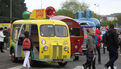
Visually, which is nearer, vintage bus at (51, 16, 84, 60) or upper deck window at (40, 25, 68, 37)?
upper deck window at (40, 25, 68, 37)

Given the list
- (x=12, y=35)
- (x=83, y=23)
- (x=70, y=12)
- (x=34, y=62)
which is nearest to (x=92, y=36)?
(x=34, y=62)

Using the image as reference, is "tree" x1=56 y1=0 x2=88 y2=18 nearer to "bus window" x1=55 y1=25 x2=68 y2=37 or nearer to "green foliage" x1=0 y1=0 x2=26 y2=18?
"green foliage" x1=0 y1=0 x2=26 y2=18

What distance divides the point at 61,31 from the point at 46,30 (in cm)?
79

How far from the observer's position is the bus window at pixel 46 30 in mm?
13820

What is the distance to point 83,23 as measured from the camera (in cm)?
2217

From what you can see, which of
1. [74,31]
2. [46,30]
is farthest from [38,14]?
[74,31]

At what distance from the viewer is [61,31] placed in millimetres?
14320

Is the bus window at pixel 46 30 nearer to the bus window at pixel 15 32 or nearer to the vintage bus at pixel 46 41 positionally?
the vintage bus at pixel 46 41

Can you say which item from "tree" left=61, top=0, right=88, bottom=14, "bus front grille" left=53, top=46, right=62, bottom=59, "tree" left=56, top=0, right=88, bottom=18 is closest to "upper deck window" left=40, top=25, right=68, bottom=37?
"bus front grille" left=53, top=46, right=62, bottom=59

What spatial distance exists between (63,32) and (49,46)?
1347mm

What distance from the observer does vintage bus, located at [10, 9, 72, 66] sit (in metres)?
13.4

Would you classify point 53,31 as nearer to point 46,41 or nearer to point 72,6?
point 46,41

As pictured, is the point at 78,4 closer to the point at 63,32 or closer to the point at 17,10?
the point at 17,10

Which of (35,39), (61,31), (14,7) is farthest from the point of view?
(14,7)
